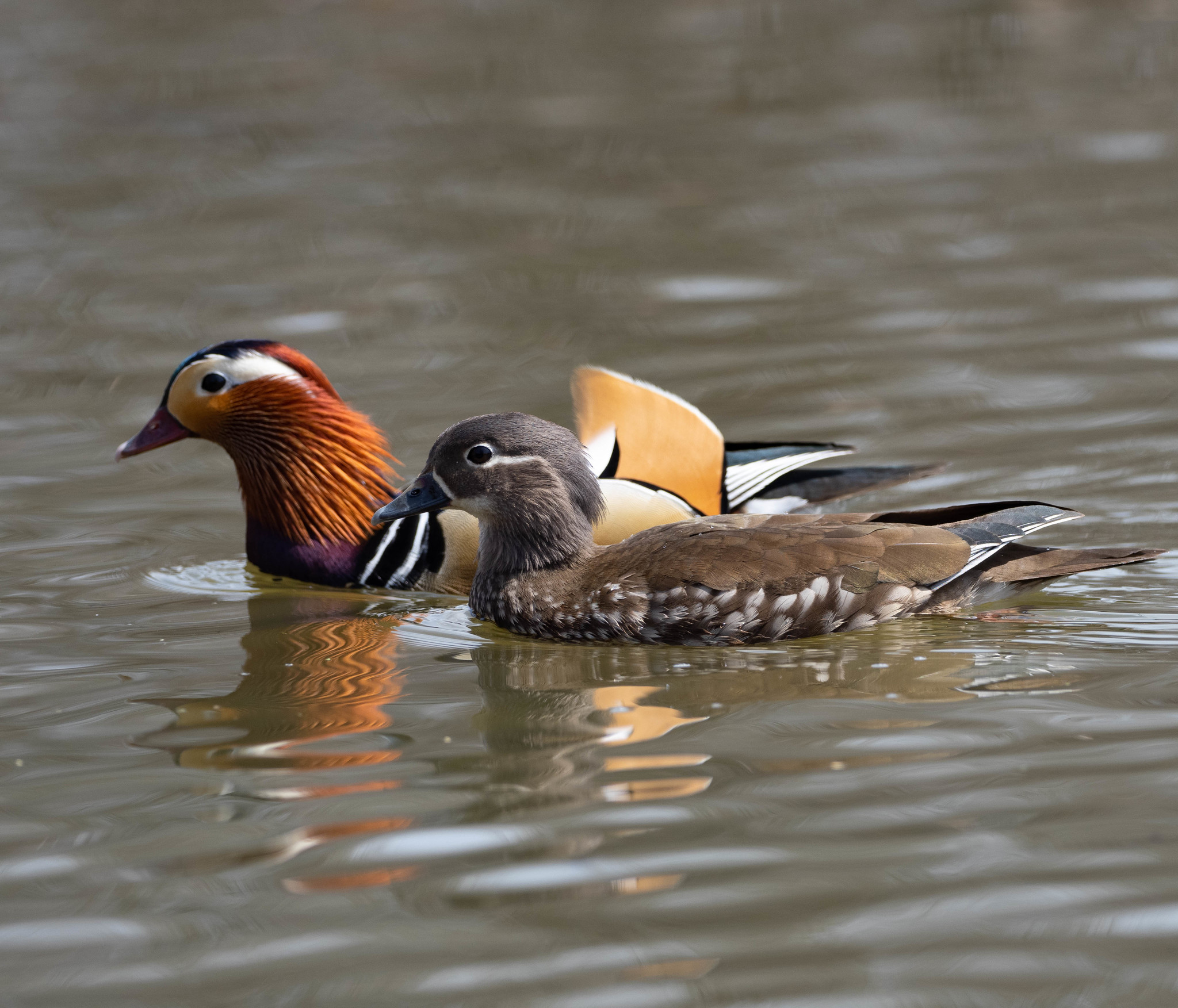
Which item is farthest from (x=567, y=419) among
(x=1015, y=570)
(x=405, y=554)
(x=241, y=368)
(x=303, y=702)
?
(x=303, y=702)

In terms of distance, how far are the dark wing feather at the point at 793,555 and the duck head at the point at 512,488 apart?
27cm

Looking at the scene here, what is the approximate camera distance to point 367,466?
655 cm

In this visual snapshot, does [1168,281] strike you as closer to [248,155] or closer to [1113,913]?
[1113,913]

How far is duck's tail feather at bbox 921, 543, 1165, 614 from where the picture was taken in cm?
535

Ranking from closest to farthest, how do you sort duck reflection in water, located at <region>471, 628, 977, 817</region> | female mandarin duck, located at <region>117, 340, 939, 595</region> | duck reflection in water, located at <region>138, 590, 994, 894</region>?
duck reflection in water, located at <region>138, 590, 994, 894</region>
duck reflection in water, located at <region>471, 628, 977, 817</region>
female mandarin duck, located at <region>117, 340, 939, 595</region>

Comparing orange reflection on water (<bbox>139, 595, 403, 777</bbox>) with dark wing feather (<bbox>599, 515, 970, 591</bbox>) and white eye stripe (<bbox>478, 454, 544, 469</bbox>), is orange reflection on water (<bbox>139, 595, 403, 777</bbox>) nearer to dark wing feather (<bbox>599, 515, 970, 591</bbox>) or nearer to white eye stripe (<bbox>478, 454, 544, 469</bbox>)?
white eye stripe (<bbox>478, 454, 544, 469</bbox>)

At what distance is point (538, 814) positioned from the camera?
405cm

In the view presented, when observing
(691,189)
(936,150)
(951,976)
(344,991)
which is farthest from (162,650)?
(936,150)

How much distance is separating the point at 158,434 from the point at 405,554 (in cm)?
109

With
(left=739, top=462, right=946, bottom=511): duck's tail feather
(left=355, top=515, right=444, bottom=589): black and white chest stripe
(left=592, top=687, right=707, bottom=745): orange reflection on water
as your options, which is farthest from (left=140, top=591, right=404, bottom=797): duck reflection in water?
(left=739, top=462, right=946, bottom=511): duck's tail feather

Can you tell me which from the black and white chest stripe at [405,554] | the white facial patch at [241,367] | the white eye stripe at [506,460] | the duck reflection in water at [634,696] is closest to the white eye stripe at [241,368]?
the white facial patch at [241,367]

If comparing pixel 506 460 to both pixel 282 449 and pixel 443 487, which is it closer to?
pixel 443 487

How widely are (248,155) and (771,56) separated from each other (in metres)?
5.24

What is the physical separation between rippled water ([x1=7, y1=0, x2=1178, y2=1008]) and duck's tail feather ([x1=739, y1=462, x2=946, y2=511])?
0.64m
